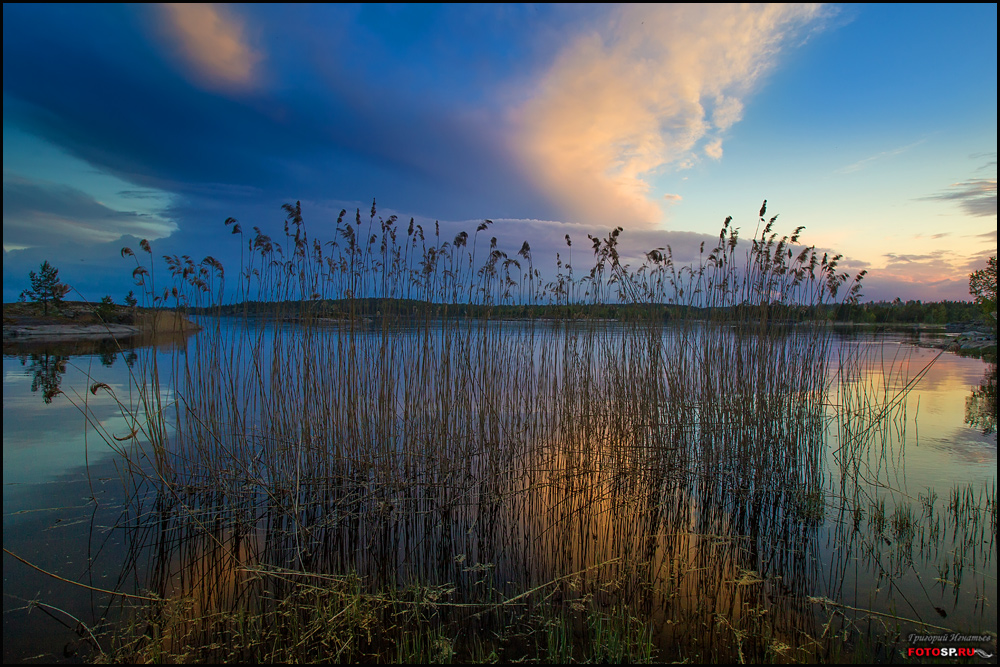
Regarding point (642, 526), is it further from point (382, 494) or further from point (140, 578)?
point (140, 578)

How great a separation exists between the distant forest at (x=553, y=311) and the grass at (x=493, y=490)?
5 cm

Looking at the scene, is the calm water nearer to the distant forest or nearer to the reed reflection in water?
the reed reflection in water

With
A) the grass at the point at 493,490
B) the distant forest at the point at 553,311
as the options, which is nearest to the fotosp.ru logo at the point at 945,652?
the grass at the point at 493,490

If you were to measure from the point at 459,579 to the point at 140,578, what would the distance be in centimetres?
203

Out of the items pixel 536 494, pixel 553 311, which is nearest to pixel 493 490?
pixel 536 494

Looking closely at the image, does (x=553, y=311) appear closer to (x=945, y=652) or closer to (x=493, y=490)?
(x=493, y=490)

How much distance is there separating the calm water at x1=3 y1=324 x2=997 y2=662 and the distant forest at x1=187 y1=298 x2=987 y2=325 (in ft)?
1.74

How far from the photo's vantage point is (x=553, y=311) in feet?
16.8

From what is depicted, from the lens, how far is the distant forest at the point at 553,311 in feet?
13.2

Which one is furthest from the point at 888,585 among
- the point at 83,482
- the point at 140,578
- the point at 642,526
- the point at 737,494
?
the point at 83,482

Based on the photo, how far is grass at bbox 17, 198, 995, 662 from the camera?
2.27 metres

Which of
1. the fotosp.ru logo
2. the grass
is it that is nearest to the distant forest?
the grass

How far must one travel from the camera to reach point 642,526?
3.38 meters

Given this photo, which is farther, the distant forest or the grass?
the distant forest
